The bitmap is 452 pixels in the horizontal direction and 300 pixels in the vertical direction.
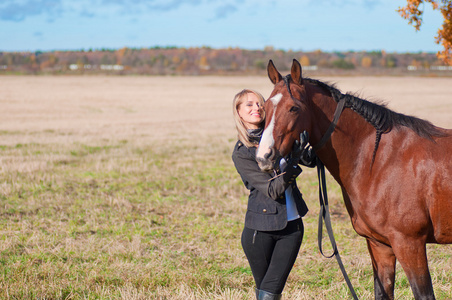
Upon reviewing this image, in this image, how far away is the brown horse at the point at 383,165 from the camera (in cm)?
348

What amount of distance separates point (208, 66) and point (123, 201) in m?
79.8

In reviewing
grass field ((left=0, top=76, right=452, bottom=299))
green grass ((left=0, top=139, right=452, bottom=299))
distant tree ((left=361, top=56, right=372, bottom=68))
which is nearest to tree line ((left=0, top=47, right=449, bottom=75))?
distant tree ((left=361, top=56, right=372, bottom=68))

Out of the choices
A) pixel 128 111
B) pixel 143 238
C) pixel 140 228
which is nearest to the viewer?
pixel 143 238

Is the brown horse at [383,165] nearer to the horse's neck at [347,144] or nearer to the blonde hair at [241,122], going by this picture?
the horse's neck at [347,144]

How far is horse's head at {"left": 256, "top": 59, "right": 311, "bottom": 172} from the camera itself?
3193 mm

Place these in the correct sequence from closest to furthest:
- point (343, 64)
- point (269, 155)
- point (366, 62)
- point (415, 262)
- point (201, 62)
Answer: point (269, 155) → point (415, 262) → point (343, 64) → point (201, 62) → point (366, 62)

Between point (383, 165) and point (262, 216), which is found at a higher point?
point (383, 165)

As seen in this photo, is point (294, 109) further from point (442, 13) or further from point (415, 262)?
point (442, 13)

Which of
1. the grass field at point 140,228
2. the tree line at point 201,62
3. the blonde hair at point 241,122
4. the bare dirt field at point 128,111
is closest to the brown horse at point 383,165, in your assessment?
the blonde hair at point 241,122

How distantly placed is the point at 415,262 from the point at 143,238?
4266 mm

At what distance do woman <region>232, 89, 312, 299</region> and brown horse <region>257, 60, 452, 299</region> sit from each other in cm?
34

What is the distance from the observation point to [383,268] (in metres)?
3.99

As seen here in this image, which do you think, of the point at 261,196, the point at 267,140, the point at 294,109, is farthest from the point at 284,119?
the point at 261,196

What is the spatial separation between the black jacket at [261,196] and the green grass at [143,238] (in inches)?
48.8
